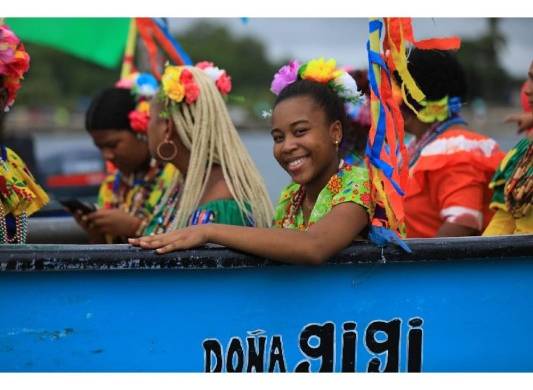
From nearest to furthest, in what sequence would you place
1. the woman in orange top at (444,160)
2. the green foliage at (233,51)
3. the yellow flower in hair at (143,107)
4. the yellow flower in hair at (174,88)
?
1. the yellow flower in hair at (174,88)
2. the woman in orange top at (444,160)
3. the yellow flower in hair at (143,107)
4. the green foliage at (233,51)

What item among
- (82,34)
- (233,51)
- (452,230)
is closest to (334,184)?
(452,230)

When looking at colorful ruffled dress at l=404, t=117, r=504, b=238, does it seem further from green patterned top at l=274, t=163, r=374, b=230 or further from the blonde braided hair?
green patterned top at l=274, t=163, r=374, b=230

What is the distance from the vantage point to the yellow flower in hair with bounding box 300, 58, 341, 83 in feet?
11.1

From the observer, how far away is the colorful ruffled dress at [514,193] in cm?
361

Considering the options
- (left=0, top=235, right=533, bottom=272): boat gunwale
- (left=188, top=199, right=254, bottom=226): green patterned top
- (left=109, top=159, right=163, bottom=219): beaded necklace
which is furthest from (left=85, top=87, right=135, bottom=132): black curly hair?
(left=0, top=235, right=533, bottom=272): boat gunwale

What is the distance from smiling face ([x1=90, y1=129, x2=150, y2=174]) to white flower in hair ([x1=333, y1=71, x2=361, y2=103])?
169cm

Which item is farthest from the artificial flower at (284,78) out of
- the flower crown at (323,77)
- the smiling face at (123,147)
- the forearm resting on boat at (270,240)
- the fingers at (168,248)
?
the smiling face at (123,147)

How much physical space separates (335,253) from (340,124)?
55cm

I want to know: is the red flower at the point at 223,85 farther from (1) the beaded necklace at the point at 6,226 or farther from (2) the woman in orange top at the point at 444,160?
(1) the beaded necklace at the point at 6,226

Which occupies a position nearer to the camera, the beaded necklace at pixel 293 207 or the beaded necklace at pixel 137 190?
the beaded necklace at pixel 293 207

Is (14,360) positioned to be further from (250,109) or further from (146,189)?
(250,109)

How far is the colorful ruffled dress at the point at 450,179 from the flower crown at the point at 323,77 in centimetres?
90

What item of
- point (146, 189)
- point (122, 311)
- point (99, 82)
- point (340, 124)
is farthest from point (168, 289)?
point (99, 82)

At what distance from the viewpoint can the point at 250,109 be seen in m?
40.8
